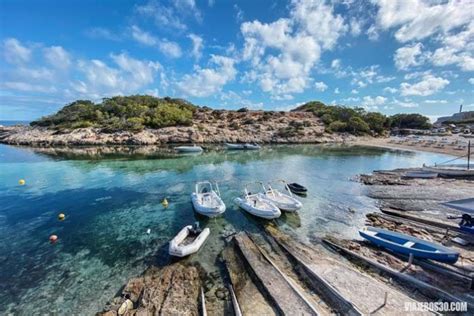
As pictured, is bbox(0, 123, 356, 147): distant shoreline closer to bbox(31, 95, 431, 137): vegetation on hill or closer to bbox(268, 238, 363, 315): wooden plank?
bbox(31, 95, 431, 137): vegetation on hill

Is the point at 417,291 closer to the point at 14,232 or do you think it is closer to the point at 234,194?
the point at 234,194

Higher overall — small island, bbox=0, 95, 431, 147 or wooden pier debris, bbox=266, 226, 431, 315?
small island, bbox=0, 95, 431, 147

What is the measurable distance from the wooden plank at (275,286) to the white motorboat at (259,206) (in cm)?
309

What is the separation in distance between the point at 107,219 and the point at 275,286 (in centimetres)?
1271

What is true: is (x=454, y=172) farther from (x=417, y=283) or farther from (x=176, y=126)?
(x=176, y=126)

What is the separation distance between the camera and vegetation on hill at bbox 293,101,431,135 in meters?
75.7

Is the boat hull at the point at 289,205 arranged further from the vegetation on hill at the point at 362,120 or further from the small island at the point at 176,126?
the vegetation on hill at the point at 362,120

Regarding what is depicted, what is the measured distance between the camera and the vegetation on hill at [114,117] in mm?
62812

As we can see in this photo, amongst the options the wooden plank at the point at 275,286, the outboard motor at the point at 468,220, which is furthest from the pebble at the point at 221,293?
the outboard motor at the point at 468,220

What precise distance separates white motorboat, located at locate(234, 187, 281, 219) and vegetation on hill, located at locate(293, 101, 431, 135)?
64683 millimetres

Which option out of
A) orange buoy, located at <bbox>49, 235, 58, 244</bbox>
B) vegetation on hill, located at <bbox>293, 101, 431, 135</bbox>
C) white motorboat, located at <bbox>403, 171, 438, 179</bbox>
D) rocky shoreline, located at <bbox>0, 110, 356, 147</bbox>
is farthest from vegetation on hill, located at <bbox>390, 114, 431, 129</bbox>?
orange buoy, located at <bbox>49, 235, 58, 244</bbox>

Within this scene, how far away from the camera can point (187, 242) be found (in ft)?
39.3

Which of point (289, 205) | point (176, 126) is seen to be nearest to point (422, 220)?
point (289, 205)

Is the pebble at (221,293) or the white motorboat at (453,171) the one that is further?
the white motorboat at (453,171)
